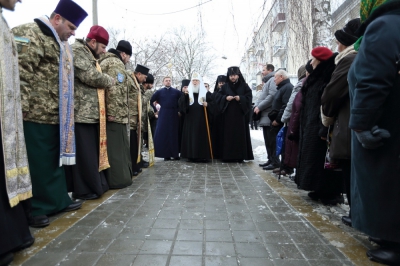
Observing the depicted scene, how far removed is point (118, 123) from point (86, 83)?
1.04 m

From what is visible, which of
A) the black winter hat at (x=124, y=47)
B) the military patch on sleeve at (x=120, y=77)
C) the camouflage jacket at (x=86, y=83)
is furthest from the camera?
the black winter hat at (x=124, y=47)

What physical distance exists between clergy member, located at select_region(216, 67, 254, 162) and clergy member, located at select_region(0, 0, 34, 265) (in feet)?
18.4

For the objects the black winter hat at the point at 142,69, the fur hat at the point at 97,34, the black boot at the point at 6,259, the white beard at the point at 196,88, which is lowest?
the black boot at the point at 6,259

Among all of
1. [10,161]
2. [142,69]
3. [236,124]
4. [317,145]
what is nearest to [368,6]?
[317,145]

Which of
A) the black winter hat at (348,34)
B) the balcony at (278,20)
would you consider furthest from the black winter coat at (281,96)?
the black winter hat at (348,34)

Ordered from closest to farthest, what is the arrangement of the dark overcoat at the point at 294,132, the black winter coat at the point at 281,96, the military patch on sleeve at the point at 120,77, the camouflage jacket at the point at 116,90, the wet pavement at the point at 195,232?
the wet pavement at the point at 195,232, the dark overcoat at the point at 294,132, the camouflage jacket at the point at 116,90, the military patch on sleeve at the point at 120,77, the black winter coat at the point at 281,96

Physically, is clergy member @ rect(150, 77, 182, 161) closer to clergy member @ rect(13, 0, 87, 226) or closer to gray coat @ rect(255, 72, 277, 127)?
gray coat @ rect(255, 72, 277, 127)

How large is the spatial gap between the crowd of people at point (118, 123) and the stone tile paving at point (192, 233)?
39 cm

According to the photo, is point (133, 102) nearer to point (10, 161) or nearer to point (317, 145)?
point (317, 145)

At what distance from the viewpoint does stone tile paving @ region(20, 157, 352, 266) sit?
2.46m

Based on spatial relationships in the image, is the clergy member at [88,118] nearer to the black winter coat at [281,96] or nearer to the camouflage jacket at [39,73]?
the camouflage jacket at [39,73]

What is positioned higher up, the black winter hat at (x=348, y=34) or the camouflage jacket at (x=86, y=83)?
the black winter hat at (x=348, y=34)

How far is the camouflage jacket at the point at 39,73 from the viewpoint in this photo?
3.09m

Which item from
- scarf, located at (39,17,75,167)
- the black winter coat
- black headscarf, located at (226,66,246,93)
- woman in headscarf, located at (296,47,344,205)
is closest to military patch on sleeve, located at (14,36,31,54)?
scarf, located at (39,17,75,167)
